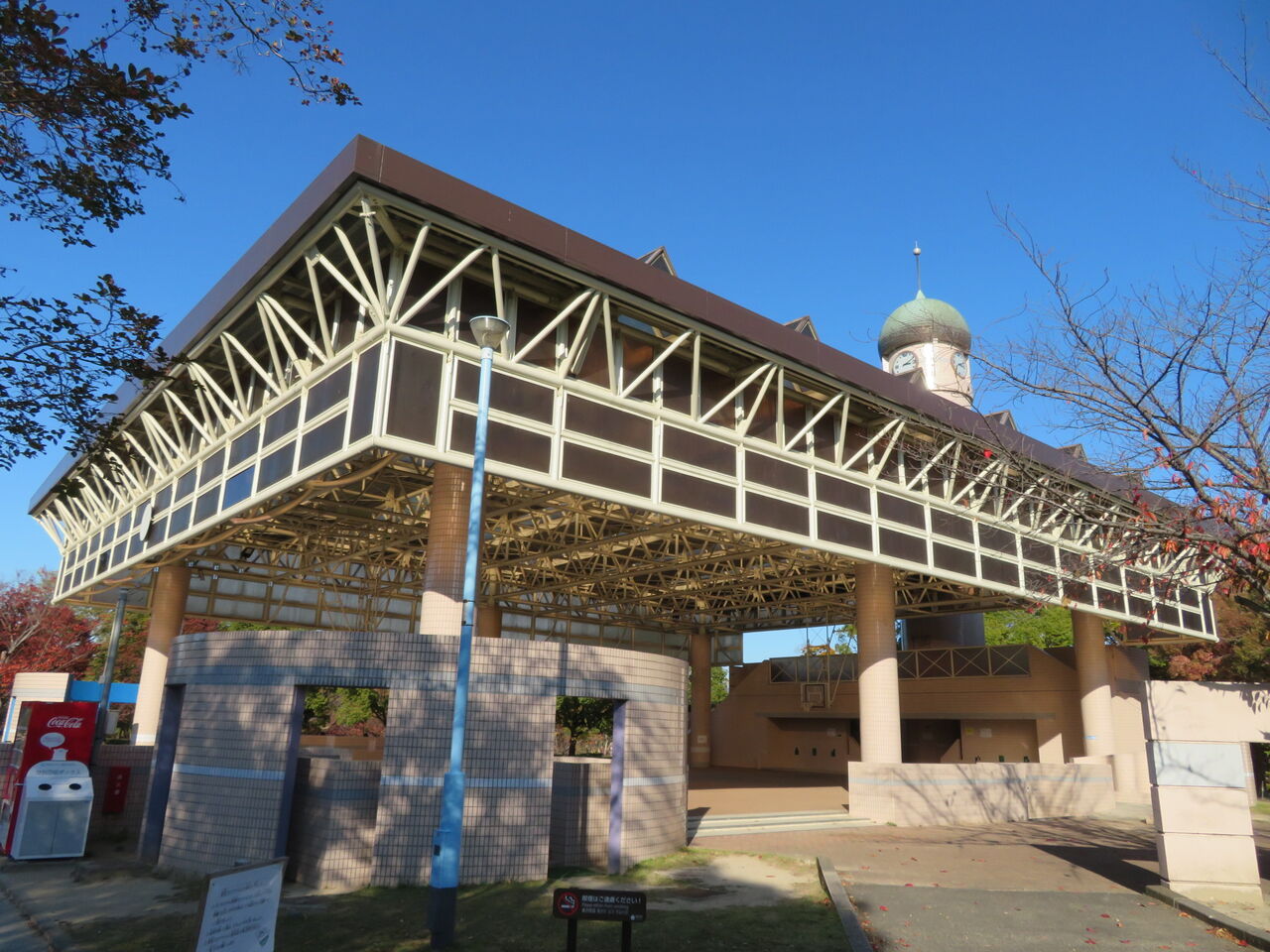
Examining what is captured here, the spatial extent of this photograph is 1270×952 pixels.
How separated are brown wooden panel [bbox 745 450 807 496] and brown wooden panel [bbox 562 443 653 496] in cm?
272

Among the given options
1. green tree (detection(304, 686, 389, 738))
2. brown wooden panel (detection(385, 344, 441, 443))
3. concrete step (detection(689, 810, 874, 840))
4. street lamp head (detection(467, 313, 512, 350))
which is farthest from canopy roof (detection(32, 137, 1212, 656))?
green tree (detection(304, 686, 389, 738))

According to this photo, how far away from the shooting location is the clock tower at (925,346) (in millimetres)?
37688

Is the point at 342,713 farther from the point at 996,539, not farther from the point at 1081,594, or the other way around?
the point at 1081,594

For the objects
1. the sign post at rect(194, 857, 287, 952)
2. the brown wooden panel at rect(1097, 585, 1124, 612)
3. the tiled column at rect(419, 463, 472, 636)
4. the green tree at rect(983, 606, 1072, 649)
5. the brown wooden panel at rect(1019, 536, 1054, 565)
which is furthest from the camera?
the green tree at rect(983, 606, 1072, 649)

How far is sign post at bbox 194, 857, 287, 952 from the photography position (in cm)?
564

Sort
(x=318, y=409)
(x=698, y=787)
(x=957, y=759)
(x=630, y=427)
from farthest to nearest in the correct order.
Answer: (x=957, y=759) → (x=698, y=787) → (x=630, y=427) → (x=318, y=409)

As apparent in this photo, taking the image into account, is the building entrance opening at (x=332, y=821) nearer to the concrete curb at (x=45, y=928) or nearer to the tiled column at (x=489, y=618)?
the concrete curb at (x=45, y=928)

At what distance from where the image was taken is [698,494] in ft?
54.1

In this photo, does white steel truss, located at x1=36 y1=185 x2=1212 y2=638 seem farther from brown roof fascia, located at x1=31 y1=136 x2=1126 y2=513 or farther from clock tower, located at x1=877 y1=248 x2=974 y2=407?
clock tower, located at x1=877 y1=248 x2=974 y2=407

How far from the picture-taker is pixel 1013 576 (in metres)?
23.0

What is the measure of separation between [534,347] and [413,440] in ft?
10.5

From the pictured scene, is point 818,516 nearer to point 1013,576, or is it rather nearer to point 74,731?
point 1013,576

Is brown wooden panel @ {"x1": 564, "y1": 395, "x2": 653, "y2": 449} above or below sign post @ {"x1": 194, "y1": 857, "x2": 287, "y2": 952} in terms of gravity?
above

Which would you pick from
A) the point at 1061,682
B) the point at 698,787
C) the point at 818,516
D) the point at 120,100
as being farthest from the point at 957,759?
the point at 120,100
